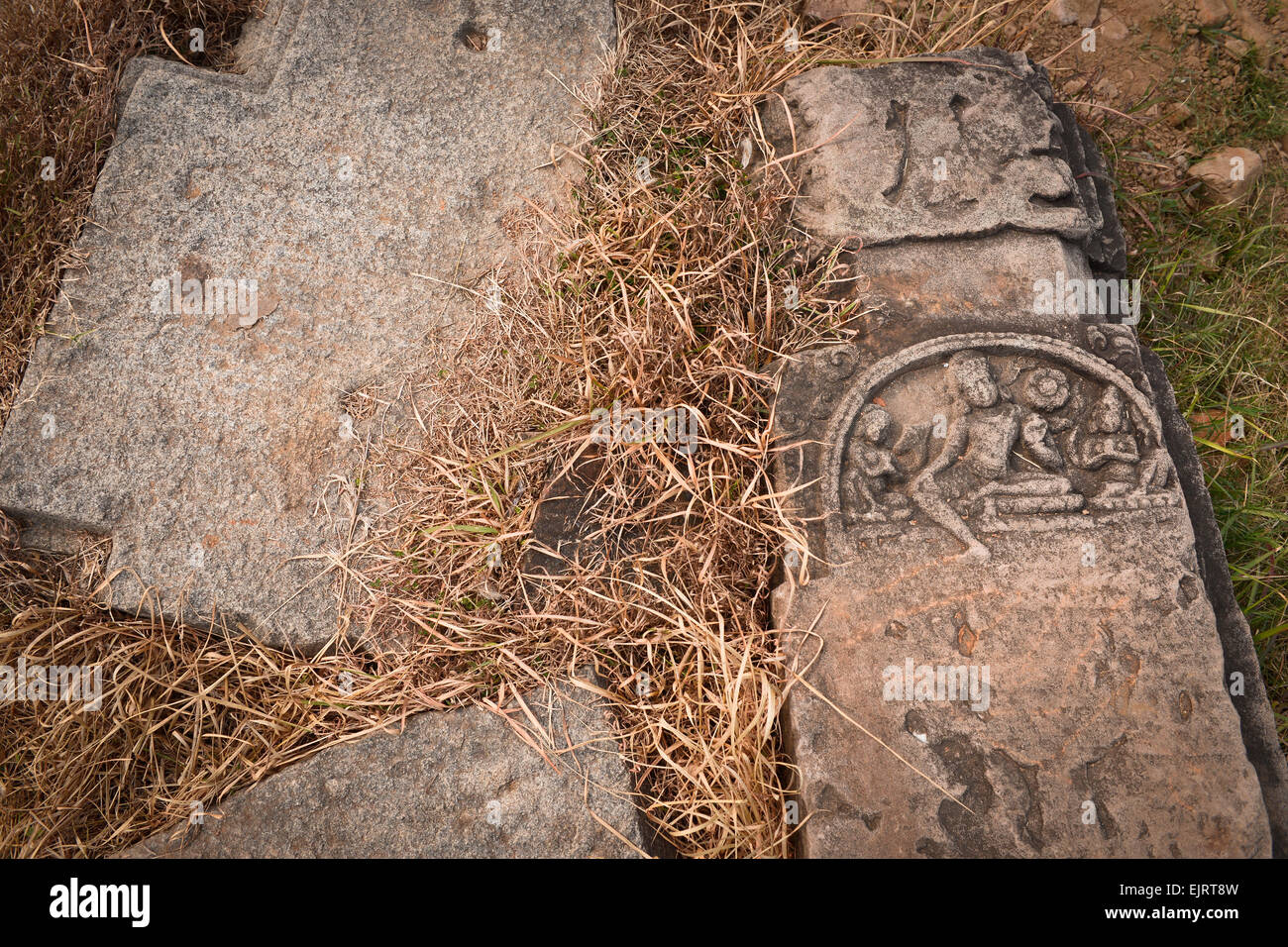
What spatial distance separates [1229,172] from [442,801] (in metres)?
3.25

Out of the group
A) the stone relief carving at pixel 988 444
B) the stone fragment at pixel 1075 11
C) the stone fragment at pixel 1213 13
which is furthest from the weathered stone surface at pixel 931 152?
the stone fragment at pixel 1213 13

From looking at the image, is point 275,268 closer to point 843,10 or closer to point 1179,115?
point 843,10

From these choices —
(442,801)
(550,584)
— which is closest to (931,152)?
(550,584)

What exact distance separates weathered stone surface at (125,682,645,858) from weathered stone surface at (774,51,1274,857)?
0.49m

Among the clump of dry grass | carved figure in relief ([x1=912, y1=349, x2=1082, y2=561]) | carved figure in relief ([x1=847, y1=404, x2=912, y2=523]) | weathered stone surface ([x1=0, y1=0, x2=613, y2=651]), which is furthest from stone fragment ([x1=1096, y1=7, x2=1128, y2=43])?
carved figure in relief ([x1=847, y1=404, x2=912, y2=523])

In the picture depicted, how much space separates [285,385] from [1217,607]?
2.53m

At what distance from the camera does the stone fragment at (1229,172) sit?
2834 mm

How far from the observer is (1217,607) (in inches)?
78.6

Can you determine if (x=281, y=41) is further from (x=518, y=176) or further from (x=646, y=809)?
(x=646, y=809)

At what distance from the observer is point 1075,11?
2.97m

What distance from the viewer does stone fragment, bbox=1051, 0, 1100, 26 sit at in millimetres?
2969

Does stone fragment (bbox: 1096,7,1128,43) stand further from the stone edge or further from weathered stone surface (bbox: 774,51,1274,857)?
the stone edge

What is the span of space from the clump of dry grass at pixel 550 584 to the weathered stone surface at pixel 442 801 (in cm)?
10

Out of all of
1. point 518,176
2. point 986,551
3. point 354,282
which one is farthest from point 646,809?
point 518,176
